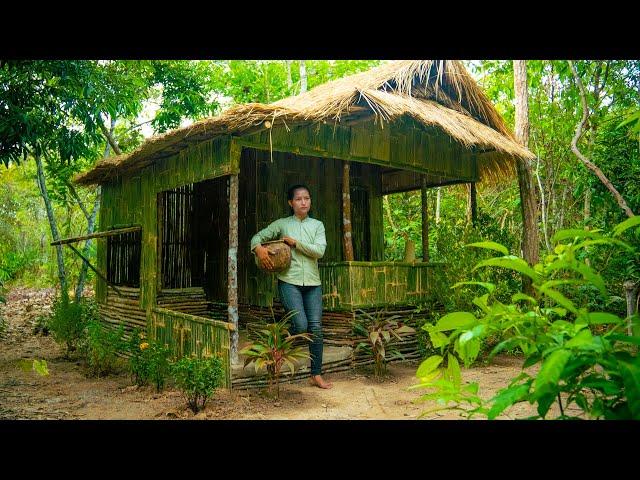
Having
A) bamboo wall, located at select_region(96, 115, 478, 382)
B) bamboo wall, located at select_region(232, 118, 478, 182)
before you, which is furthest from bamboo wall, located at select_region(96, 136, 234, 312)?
bamboo wall, located at select_region(232, 118, 478, 182)

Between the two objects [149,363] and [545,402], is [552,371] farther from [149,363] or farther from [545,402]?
[149,363]

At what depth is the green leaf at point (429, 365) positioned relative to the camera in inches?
56.9

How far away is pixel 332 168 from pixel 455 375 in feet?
22.3

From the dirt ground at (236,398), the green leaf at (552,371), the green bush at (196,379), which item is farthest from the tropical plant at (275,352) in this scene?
the green leaf at (552,371)

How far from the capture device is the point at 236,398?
481cm

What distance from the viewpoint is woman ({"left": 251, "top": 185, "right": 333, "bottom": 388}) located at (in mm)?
5074

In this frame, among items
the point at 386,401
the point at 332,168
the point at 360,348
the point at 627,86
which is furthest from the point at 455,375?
the point at 627,86

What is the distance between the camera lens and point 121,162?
680 centimetres

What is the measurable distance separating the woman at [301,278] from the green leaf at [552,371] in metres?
3.97

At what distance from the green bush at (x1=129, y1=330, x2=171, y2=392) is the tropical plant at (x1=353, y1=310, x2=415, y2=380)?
2.08 meters

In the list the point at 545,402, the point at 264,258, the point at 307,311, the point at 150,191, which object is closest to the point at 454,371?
the point at 545,402

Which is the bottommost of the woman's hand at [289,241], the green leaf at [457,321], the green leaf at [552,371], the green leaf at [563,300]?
the green leaf at [552,371]

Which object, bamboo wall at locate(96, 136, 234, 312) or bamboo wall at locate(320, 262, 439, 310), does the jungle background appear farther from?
bamboo wall at locate(96, 136, 234, 312)

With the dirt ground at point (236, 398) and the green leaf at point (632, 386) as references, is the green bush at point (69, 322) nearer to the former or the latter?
the dirt ground at point (236, 398)
